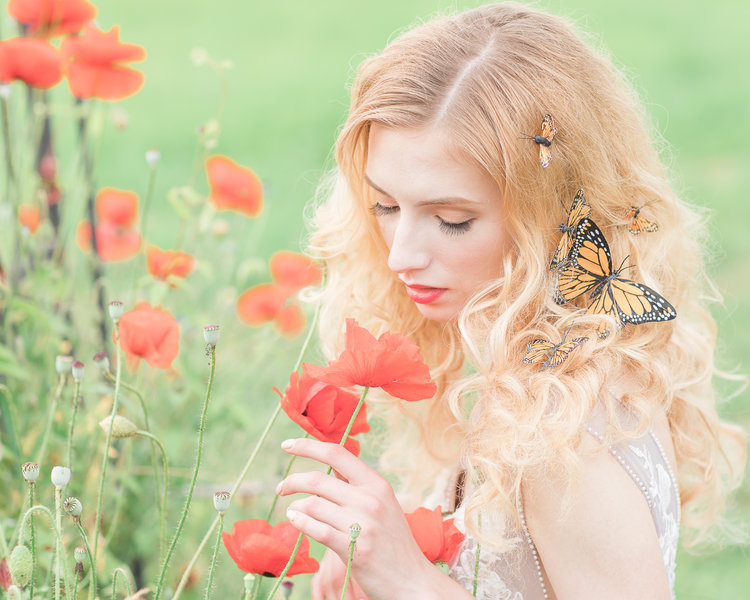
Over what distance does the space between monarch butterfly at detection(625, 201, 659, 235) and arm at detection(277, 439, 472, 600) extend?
1.82ft

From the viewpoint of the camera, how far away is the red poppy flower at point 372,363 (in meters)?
1.00

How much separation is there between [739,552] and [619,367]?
1474 millimetres

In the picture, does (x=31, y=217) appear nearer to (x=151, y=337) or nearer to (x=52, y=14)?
(x=52, y=14)

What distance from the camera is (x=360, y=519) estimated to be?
1.08 metres

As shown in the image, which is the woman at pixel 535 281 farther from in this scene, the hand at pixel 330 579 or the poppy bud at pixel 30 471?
the poppy bud at pixel 30 471

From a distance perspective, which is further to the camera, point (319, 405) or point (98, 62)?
point (98, 62)

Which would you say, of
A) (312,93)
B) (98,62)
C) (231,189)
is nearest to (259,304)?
(231,189)

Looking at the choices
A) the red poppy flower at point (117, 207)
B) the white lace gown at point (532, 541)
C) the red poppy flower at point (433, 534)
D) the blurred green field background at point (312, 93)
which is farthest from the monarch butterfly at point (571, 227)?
the blurred green field background at point (312, 93)

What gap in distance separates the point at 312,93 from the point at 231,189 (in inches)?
154

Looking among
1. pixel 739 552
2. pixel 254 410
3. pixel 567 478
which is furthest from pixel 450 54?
pixel 739 552

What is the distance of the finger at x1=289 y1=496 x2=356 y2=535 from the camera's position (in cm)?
107

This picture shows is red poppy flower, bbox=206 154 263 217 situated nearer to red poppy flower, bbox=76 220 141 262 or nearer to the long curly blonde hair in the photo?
red poppy flower, bbox=76 220 141 262

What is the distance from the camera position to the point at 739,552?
8.59ft

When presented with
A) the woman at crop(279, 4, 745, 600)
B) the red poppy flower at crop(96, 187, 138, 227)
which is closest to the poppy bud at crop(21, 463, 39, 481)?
the woman at crop(279, 4, 745, 600)
